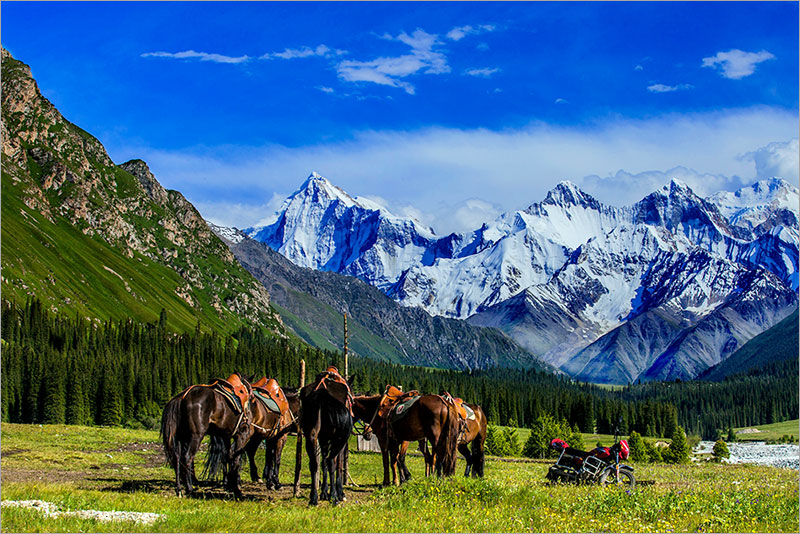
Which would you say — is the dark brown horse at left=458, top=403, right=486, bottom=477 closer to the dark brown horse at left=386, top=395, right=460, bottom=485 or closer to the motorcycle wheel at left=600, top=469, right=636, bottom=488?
the dark brown horse at left=386, top=395, right=460, bottom=485

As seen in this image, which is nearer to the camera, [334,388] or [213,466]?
[334,388]

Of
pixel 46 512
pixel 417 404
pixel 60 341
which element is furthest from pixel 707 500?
pixel 60 341

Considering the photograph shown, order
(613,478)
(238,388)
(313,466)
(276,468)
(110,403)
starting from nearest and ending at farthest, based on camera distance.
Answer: (313,466)
(238,388)
(276,468)
(613,478)
(110,403)

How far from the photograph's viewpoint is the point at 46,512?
767 inches

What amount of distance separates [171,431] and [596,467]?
18.1 meters

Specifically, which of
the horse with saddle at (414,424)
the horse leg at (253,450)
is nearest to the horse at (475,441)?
the horse with saddle at (414,424)

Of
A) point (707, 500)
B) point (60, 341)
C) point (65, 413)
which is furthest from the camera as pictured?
point (60, 341)

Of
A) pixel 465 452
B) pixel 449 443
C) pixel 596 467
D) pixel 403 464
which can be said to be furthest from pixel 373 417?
pixel 596 467

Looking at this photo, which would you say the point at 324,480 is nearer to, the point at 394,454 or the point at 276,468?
the point at 394,454

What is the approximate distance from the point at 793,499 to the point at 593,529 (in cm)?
996

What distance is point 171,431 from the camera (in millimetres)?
25953

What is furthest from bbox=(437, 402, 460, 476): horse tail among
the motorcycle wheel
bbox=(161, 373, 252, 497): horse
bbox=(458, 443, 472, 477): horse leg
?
bbox=(161, 373, 252, 497): horse

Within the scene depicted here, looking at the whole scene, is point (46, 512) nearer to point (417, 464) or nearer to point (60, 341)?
point (417, 464)

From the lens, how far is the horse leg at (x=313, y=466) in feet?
81.2
